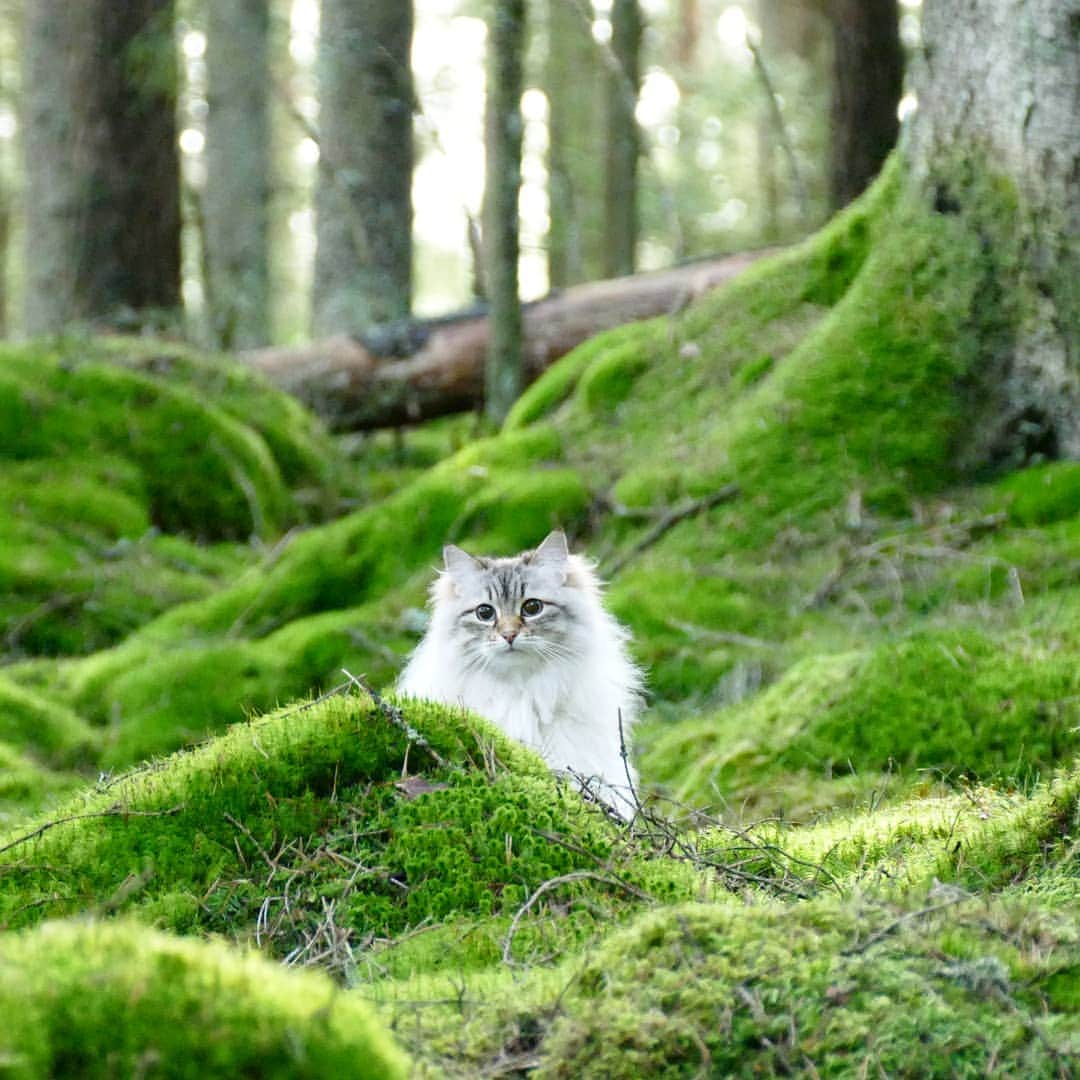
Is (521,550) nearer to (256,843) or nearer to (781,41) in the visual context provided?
(256,843)

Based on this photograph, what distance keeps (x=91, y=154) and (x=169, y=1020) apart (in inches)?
529

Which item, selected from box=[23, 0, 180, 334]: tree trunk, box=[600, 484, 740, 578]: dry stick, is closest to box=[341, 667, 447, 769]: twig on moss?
box=[600, 484, 740, 578]: dry stick

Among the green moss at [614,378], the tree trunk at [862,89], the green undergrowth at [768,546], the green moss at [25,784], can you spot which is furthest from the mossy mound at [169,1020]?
the tree trunk at [862,89]

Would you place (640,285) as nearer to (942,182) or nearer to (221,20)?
(942,182)

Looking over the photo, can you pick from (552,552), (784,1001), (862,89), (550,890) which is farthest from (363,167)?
(784,1001)

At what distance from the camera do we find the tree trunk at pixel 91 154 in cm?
1452

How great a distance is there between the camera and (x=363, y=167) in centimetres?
1750

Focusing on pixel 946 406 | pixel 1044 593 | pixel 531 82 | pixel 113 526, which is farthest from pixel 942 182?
pixel 531 82

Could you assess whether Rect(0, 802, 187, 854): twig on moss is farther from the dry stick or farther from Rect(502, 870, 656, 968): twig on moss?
the dry stick

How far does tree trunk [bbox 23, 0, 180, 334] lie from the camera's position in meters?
14.5

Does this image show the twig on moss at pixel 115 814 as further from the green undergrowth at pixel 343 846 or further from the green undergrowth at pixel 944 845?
the green undergrowth at pixel 944 845

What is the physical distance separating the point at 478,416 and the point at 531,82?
15.0m

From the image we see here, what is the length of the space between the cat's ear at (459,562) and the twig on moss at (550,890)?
291 cm

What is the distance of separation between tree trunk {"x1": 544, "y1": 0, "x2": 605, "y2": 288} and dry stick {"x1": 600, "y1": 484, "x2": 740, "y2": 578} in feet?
38.6
